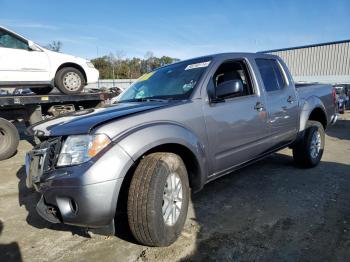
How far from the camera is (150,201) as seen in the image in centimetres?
254

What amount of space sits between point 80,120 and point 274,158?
13.9 feet

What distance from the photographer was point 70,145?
251 centimetres

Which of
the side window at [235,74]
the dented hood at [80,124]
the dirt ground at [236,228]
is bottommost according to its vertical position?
the dirt ground at [236,228]

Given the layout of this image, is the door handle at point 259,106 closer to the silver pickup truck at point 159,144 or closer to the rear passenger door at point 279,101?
the silver pickup truck at point 159,144

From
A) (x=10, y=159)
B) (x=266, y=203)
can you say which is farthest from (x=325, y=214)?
(x=10, y=159)

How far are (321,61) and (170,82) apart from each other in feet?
101

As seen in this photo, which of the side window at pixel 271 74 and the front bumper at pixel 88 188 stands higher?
the side window at pixel 271 74

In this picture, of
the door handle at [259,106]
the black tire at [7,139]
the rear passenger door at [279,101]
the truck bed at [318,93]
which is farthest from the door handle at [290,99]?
the black tire at [7,139]

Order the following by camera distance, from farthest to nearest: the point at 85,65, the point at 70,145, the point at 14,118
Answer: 1. the point at 85,65
2. the point at 14,118
3. the point at 70,145

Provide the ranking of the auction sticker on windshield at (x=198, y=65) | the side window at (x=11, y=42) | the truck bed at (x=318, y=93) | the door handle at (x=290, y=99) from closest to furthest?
1. the auction sticker on windshield at (x=198, y=65)
2. the door handle at (x=290, y=99)
3. the truck bed at (x=318, y=93)
4. the side window at (x=11, y=42)

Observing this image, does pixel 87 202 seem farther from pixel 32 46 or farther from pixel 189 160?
pixel 32 46

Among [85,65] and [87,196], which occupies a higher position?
[85,65]

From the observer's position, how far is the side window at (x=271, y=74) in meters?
4.30

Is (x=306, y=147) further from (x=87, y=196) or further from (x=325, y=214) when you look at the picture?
(x=87, y=196)
